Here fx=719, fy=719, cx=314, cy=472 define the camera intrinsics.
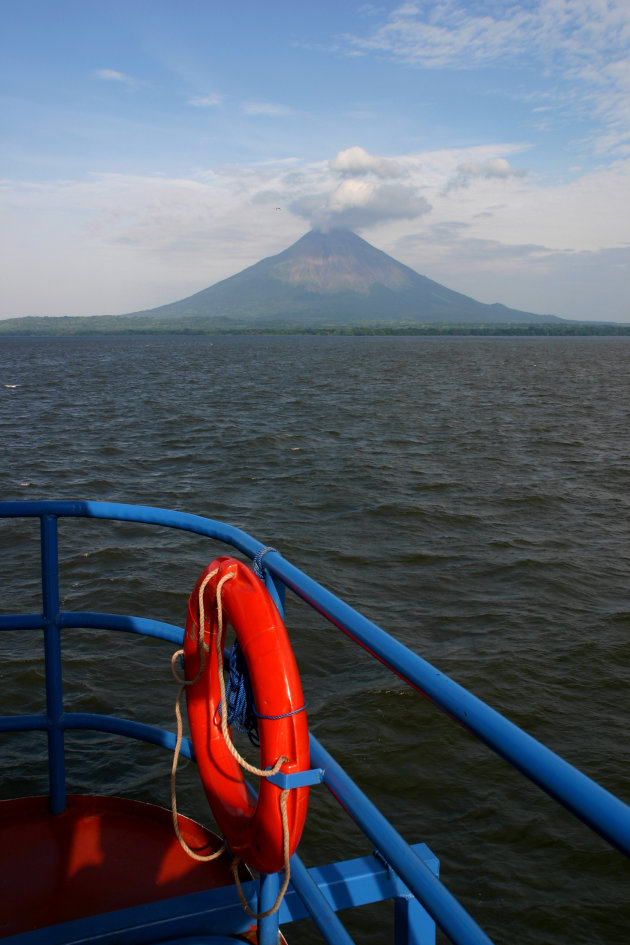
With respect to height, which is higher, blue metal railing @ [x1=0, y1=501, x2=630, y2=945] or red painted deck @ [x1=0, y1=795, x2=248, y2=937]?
blue metal railing @ [x1=0, y1=501, x2=630, y2=945]

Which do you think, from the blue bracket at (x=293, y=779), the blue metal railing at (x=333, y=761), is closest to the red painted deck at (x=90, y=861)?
the blue metal railing at (x=333, y=761)

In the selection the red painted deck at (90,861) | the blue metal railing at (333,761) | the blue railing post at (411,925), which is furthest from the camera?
the red painted deck at (90,861)

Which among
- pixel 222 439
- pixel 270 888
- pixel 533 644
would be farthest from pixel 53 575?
pixel 222 439

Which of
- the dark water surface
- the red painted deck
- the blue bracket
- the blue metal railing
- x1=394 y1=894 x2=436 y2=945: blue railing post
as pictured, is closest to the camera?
the blue metal railing

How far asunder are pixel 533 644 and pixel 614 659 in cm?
75

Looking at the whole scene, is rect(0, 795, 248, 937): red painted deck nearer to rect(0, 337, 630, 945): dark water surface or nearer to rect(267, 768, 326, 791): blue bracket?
rect(267, 768, 326, 791): blue bracket

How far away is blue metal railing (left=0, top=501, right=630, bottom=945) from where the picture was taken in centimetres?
99

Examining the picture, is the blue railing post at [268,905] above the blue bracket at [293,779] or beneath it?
beneath

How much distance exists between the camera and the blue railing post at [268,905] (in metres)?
1.71

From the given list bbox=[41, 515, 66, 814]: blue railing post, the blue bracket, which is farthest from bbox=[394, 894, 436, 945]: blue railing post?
bbox=[41, 515, 66, 814]: blue railing post

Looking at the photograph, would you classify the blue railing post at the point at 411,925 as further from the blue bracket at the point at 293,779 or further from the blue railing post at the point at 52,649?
the blue railing post at the point at 52,649

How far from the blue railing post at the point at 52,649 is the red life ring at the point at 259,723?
2.22 ft

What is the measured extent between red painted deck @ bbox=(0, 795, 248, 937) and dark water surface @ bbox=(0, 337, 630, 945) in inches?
85.7

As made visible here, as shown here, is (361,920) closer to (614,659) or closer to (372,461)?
(614,659)
